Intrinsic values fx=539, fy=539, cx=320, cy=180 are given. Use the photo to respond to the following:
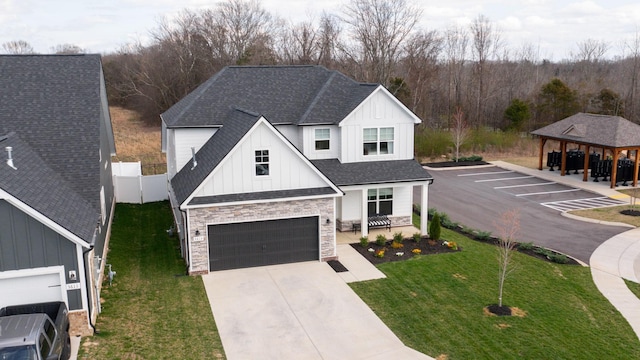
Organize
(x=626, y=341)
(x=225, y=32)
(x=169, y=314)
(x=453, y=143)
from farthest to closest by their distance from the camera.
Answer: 1. (x=225, y=32)
2. (x=453, y=143)
3. (x=169, y=314)
4. (x=626, y=341)

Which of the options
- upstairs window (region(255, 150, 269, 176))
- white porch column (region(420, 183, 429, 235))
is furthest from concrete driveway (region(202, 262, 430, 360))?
white porch column (region(420, 183, 429, 235))

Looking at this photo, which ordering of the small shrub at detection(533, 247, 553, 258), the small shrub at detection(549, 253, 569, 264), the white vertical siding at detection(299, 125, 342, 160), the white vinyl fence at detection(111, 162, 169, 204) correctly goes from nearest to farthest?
the small shrub at detection(549, 253, 569, 264), the small shrub at detection(533, 247, 553, 258), the white vertical siding at detection(299, 125, 342, 160), the white vinyl fence at detection(111, 162, 169, 204)

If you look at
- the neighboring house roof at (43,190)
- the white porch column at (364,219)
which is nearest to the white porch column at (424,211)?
the white porch column at (364,219)

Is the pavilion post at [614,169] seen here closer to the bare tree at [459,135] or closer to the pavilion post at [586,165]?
the pavilion post at [586,165]

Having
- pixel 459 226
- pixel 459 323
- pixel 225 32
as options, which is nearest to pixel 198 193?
pixel 459 323

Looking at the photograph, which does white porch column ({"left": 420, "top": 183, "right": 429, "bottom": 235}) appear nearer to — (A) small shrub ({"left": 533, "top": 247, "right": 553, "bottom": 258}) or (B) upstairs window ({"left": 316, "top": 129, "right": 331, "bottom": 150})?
(A) small shrub ({"left": 533, "top": 247, "right": 553, "bottom": 258})

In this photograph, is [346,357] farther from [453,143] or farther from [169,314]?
[453,143]

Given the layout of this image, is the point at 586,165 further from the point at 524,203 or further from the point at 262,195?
the point at 262,195
